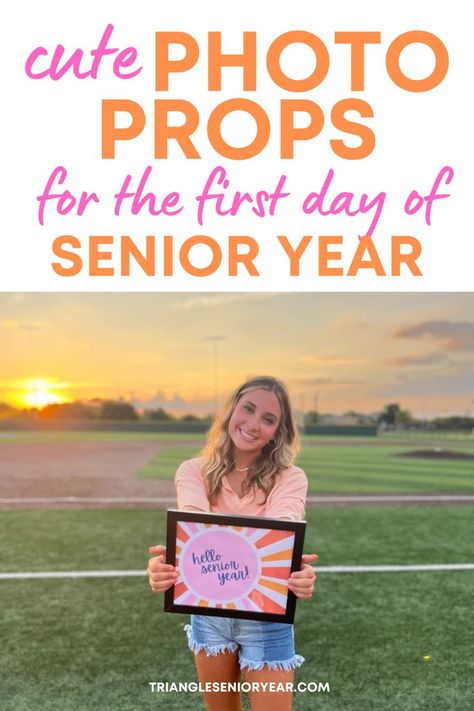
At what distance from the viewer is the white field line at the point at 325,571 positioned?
6480 mm

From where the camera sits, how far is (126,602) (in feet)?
18.8

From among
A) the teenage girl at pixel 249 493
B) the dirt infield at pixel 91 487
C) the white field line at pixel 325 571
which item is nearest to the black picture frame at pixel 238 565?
the teenage girl at pixel 249 493

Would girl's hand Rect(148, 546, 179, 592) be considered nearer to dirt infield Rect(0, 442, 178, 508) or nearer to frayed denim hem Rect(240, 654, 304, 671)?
frayed denim hem Rect(240, 654, 304, 671)

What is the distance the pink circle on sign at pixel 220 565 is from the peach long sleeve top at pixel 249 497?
264 millimetres

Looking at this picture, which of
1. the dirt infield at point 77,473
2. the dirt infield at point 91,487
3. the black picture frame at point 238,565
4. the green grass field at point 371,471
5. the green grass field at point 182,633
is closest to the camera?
the black picture frame at point 238,565

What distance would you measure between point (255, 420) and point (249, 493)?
0.89 ft

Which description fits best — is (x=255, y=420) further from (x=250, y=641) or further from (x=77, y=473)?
(x=77, y=473)

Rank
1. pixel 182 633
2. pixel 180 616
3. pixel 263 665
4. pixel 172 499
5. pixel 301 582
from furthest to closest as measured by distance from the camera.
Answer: pixel 172 499 → pixel 180 616 → pixel 182 633 → pixel 263 665 → pixel 301 582

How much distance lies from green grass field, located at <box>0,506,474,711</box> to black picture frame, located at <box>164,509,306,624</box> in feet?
6.18

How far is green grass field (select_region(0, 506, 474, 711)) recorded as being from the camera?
13.5 feet

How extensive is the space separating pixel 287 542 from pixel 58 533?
6635 millimetres

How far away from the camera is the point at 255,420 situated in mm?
2721

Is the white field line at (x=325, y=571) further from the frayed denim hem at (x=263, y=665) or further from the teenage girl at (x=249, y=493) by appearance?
the frayed denim hem at (x=263, y=665)

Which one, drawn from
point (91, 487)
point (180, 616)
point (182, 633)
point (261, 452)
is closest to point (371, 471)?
point (91, 487)
